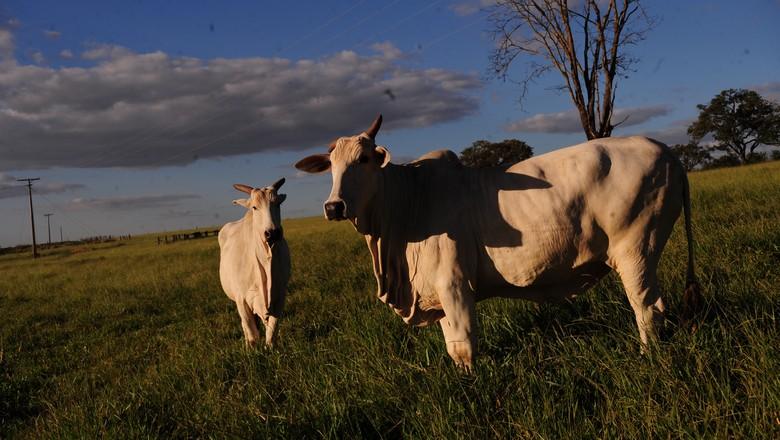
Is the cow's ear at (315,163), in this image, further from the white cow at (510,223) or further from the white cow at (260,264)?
the white cow at (260,264)

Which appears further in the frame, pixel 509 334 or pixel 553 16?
pixel 553 16

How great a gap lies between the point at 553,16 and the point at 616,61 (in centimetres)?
163

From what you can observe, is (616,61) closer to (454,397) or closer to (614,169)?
(614,169)

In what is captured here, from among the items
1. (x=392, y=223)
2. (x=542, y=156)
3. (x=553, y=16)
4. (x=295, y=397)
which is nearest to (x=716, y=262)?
(x=542, y=156)

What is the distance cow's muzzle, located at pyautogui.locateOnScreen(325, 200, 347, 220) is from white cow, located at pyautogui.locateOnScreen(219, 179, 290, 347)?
3358 mm

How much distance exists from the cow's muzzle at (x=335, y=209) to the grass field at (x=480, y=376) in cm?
124

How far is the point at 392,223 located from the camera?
4.84 m

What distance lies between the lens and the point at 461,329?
438 centimetres

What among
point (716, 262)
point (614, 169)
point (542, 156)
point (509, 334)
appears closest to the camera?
point (614, 169)

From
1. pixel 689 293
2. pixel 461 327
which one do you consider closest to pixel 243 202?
pixel 461 327

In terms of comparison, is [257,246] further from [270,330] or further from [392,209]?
[392,209]

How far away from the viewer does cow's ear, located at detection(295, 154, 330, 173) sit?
4.94m

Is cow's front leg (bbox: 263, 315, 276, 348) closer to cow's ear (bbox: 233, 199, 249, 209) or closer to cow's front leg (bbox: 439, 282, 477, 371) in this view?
cow's ear (bbox: 233, 199, 249, 209)

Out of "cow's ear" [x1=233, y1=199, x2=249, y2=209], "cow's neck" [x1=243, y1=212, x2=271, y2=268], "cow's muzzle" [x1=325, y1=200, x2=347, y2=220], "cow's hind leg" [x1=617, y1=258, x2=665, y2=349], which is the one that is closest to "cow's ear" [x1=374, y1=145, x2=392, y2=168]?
"cow's muzzle" [x1=325, y1=200, x2=347, y2=220]
